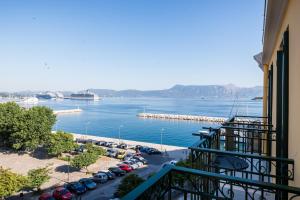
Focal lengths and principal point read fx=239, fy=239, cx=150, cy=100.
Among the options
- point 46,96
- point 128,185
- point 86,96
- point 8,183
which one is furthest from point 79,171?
point 46,96

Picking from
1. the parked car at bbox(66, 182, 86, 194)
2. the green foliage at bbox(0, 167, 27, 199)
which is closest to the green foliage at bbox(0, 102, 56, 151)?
the parked car at bbox(66, 182, 86, 194)

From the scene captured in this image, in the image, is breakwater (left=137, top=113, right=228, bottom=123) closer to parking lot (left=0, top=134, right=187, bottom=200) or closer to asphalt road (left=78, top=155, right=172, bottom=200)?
parking lot (left=0, top=134, right=187, bottom=200)

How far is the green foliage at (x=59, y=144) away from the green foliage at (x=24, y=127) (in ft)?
4.77

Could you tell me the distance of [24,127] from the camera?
27.4m

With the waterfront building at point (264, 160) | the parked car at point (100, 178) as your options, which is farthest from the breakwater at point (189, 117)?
the waterfront building at point (264, 160)

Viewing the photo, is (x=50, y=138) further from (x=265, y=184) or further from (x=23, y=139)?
(x=265, y=184)

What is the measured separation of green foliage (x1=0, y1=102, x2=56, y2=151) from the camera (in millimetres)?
27219

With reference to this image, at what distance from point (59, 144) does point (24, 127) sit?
17.4 ft

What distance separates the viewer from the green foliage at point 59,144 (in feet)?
82.9

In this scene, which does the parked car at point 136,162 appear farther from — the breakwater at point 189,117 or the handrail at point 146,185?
the breakwater at point 189,117

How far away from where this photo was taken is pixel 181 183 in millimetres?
2361

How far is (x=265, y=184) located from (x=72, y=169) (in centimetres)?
2297

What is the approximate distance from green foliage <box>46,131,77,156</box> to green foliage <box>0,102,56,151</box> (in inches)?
57.3

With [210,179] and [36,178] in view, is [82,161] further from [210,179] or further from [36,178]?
[210,179]
